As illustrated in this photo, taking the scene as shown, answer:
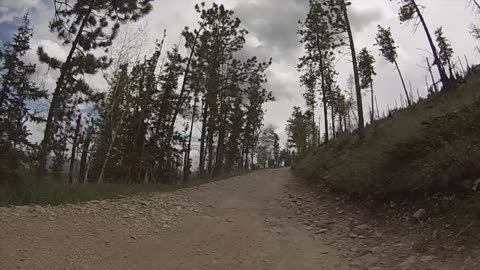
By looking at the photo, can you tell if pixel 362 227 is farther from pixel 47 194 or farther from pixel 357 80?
pixel 357 80

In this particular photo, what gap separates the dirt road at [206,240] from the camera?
6879 millimetres

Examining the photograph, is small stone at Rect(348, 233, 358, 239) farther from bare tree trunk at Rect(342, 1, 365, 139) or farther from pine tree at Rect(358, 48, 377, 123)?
pine tree at Rect(358, 48, 377, 123)

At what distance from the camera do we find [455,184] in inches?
284

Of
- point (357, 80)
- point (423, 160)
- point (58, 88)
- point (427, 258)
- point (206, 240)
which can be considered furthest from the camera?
point (357, 80)

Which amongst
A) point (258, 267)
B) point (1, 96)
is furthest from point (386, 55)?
point (258, 267)

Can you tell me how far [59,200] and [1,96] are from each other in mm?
9757

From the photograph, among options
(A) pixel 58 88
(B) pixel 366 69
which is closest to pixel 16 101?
(A) pixel 58 88

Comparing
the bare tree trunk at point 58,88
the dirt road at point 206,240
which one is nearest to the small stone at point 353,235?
the dirt road at point 206,240

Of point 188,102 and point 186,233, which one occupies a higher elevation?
point 188,102

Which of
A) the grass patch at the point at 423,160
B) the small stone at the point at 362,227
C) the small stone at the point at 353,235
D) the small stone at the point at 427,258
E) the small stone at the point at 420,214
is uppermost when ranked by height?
the grass patch at the point at 423,160

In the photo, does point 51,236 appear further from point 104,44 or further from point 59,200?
point 104,44

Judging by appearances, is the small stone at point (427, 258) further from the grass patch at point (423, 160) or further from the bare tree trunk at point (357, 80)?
the bare tree trunk at point (357, 80)

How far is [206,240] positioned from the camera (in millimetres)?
8891

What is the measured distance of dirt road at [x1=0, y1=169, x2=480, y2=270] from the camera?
6879mm
